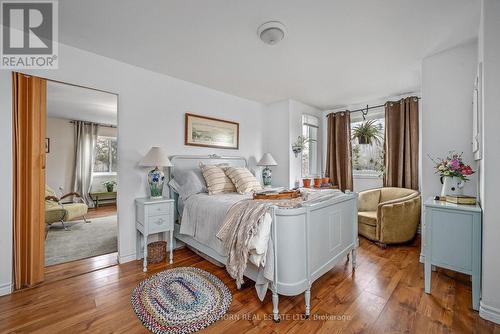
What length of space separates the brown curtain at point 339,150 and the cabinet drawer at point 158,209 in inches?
136

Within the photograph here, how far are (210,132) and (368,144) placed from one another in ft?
10.4

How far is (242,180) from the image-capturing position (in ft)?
9.97

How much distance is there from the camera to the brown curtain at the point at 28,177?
2059 mm

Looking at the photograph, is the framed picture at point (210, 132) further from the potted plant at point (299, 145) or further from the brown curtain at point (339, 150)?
the brown curtain at point (339, 150)

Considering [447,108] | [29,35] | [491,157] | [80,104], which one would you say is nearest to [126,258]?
[80,104]

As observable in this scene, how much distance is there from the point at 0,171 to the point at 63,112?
3.78 feet

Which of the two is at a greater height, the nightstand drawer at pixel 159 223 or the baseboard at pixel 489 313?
the nightstand drawer at pixel 159 223

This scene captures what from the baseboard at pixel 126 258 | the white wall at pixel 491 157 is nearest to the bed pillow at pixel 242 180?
the baseboard at pixel 126 258

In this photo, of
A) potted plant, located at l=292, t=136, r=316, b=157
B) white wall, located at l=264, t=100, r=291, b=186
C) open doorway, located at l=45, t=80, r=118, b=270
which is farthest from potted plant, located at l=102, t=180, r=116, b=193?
potted plant, located at l=292, t=136, r=316, b=157

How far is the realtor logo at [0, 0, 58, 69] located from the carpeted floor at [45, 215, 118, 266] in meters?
2.16

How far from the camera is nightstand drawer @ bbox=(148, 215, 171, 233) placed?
2525mm

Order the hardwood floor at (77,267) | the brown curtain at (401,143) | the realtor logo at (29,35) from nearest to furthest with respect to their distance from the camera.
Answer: the realtor logo at (29,35) < the hardwood floor at (77,267) < the brown curtain at (401,143)

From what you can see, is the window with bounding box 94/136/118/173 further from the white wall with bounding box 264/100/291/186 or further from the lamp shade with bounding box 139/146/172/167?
the white wall with bounding box 264/100/291/186

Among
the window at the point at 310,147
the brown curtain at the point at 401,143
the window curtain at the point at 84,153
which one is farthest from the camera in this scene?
the window at the point at 310,147
